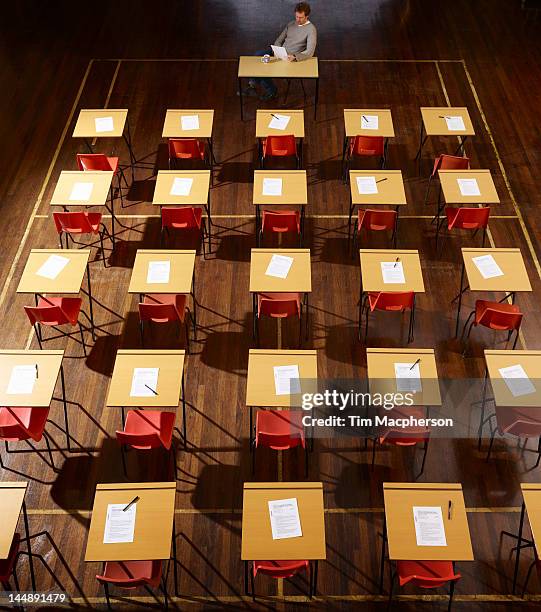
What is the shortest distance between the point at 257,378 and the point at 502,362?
221cm

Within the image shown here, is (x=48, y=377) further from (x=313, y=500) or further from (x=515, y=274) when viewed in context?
(x=515, y=274)

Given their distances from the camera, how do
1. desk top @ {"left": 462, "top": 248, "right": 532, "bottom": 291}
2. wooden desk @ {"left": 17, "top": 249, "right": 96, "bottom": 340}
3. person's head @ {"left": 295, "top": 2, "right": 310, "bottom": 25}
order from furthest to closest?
person's head @ {"left": 295, "top": 2, "right": 310, "bottom": 25} < desk top @ {"left": 462, "top": 248, "right": 532, "bottom": 291} < wooden desk @ {"left": 17, "top": 249, "right": 96, "bottom": 340}

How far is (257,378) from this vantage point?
682 centimetres

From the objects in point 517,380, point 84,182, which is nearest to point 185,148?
point 84,182

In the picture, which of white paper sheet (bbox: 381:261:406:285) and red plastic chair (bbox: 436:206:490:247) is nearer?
white paper sheet (bbox: 381:261:406:285)

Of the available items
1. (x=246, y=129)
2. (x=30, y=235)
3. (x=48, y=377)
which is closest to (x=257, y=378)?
(x=48, y=377)

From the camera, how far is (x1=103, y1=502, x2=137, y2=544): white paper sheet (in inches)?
225

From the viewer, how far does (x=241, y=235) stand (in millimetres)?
9555

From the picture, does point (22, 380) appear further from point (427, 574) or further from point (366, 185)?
point (366, 185)

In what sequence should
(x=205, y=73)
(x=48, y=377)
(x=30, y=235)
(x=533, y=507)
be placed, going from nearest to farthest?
(x=533, y=507) → (x=48, y=377) → (x=30, y=235) → (x=205, y=73)

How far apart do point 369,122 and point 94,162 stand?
140 inches

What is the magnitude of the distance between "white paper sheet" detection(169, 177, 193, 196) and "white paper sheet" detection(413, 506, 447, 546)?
461 centimetres

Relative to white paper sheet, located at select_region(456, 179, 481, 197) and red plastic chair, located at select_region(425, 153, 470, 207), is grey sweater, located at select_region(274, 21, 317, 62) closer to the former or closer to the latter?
red plastic chair, located at select_region(425, 153, 470, 207)

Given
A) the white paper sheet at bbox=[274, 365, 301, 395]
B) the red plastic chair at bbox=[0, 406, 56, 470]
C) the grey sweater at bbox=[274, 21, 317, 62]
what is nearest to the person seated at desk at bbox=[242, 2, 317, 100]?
the grey sweater at bbox=[274, 21, 317, 62]
